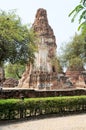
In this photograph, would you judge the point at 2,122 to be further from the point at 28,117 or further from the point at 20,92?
the point at 20,92

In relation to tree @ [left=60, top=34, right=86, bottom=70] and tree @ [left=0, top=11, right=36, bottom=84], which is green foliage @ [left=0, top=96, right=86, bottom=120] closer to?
tree @ [left=0, top=11, right=36, bottom=84]

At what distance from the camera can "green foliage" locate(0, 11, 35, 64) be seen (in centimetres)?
1390

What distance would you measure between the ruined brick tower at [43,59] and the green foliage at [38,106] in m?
15.2

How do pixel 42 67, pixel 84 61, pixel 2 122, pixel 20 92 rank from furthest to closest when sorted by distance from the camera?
1. pixel 84 61
2. pixel 42 67
3. pixel 20 92
4. pixel 2 122

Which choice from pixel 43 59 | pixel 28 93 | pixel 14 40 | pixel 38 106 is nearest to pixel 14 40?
pixel 14 40

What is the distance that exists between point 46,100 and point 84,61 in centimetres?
2099

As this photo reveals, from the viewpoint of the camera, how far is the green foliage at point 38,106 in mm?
10320

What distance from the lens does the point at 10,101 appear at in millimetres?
10508

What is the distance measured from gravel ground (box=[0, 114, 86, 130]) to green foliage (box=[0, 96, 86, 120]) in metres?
0.61

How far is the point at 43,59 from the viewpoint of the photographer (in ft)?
99.0

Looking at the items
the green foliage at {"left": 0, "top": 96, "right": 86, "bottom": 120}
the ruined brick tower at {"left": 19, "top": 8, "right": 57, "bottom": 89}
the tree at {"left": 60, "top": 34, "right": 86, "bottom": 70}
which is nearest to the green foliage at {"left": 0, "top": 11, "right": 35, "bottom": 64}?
the green foliage at {"left": 0, "top": 96, "right": 86, "bottom": 120}

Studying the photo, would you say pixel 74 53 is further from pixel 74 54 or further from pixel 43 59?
pixel 43 59

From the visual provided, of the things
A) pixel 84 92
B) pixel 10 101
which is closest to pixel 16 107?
pixel 10 101

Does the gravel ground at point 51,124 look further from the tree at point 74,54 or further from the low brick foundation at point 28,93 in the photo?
the tree at point 74,54
